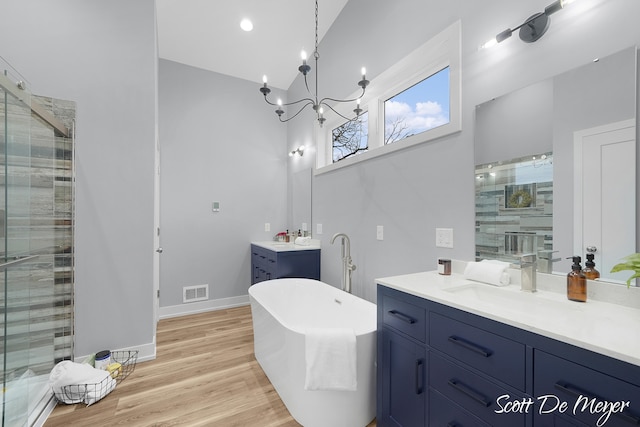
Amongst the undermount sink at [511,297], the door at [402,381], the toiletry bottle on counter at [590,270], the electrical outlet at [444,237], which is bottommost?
the door at [402,381]

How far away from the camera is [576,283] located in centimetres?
112

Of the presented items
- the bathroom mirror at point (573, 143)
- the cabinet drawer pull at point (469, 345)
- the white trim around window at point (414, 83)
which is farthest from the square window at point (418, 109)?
the cabinet drawer pull at point (469, 345)

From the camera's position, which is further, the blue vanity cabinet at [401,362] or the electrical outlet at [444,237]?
the electrical outlet at [444,237]

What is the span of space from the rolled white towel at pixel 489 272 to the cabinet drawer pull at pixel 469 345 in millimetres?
477

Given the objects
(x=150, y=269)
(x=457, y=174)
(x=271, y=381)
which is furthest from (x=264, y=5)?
(x=271, y=381)

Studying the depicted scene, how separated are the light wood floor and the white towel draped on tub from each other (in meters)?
0.41

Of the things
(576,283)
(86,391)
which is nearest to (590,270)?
(576,283)

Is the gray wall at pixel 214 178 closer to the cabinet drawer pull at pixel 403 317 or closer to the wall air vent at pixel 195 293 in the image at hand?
the wall air vent at pixel 195 293

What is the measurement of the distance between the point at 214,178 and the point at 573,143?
3645mm

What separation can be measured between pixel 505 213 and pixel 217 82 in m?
3.84

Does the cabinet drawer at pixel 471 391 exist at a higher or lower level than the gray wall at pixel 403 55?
lower

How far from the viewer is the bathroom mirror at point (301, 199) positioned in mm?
3563

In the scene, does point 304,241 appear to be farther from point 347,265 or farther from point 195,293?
point 195,293

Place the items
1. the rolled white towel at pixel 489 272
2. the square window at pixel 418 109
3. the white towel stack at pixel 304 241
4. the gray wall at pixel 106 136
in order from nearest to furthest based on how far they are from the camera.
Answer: the rolled white towel at pixel 489 272
the square window at pixel 418 109
the gray wall at pixel 106 136
the white towel stack at pixel 304 241
